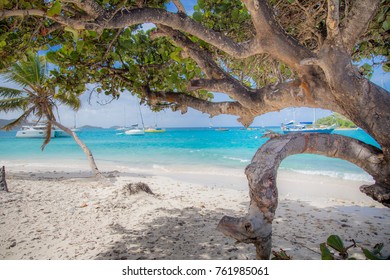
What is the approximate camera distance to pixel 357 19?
1.95 metres

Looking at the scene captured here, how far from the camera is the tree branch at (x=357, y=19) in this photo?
74.6 inches

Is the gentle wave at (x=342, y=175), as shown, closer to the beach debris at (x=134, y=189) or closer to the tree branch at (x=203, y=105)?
the beach debris at (x=134, y=189)

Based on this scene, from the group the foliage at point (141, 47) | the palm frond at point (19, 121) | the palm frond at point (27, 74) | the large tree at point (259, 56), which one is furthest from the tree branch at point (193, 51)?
the palm frond at point (19, 121)

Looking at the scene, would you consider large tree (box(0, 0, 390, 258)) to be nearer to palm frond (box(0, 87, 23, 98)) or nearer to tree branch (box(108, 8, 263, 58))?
tree branch (box(108, 8, 263, 58))

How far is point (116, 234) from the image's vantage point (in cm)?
398

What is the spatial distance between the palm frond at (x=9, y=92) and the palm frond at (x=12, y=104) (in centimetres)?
20

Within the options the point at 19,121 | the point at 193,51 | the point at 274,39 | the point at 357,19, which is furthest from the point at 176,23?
the point at 19,121

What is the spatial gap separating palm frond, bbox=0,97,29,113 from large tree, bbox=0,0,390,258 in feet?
27.4

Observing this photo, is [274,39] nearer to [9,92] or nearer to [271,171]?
[271,171]

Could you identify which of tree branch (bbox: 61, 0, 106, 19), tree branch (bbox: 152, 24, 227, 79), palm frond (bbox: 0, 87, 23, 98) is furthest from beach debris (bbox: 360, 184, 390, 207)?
palm frond (bbox: 0, 87, 23, 98)

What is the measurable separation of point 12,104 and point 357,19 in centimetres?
1187

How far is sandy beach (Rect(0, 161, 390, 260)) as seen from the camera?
3412 mm
